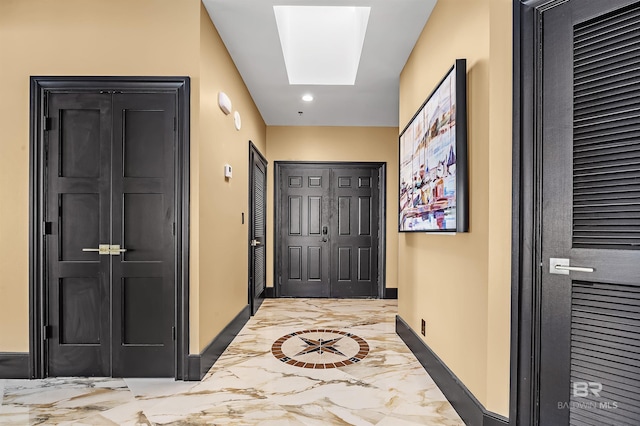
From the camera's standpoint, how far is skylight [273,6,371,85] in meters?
3.21

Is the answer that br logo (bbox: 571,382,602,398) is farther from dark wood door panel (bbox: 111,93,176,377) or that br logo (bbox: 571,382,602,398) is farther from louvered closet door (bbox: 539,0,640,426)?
dark wood door panel (bbox: 111,93,176,377)

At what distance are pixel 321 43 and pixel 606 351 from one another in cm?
329

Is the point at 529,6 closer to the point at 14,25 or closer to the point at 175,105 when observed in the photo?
the point at 175,105

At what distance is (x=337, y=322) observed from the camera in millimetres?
3918

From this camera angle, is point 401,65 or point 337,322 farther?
point 337,322

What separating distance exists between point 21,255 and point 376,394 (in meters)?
2.68

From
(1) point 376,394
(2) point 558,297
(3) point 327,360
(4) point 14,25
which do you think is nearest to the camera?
(2) point 558,297

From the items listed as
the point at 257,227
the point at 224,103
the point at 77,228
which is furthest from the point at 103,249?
the point at 257,227

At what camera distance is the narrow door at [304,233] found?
5.36 m

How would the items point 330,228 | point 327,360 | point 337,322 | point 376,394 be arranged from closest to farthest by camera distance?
point 376,394
point 327,360
point 337,322
point 330,228

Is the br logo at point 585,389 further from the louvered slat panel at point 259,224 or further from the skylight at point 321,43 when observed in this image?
the louvered slat panel at point 259,224

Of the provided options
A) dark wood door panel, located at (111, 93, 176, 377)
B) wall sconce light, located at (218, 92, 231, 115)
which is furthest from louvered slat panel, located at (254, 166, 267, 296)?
dark wood door panel, located at (111, 93, 176, 377)

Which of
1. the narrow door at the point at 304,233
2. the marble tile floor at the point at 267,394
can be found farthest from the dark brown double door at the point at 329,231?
the marble tile floor at the point at 267,394

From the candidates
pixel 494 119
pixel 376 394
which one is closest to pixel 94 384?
pixel 376 394
